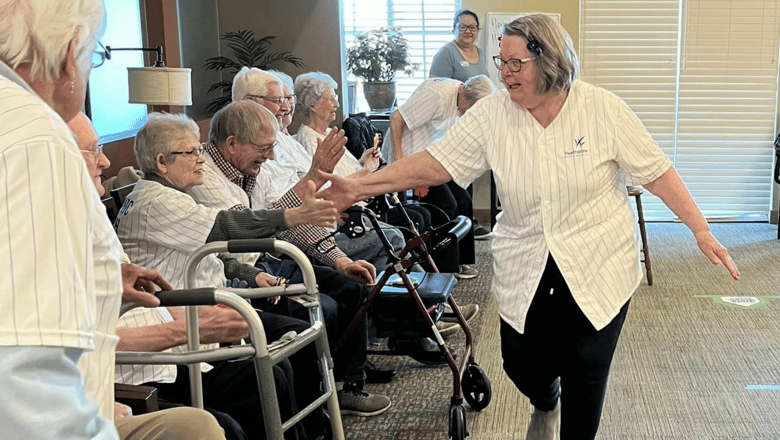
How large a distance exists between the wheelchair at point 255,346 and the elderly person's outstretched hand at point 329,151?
659mm

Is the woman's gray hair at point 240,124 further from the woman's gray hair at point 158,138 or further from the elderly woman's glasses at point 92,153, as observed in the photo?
the elderly woman's glasses at point 92,153

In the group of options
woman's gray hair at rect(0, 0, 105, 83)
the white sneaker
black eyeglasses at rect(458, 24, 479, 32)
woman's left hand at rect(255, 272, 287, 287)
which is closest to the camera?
woman's gray hair at rect(0, 0, 105, 83)

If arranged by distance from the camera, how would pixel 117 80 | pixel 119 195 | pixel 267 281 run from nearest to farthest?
pixel 267 281 → pixel 119 195 → pixel 117 80

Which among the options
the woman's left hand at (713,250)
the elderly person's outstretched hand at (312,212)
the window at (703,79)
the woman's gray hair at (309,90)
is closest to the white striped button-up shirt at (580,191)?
the woman's left hand at (713,250)

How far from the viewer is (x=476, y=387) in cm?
313

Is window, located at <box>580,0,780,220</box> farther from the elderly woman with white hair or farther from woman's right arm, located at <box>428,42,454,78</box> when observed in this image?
the elderly woman with white hair

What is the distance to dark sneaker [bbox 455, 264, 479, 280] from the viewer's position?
199 inches

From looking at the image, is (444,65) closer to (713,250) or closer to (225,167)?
(225,167)

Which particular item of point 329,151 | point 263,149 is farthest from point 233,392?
point 263,149

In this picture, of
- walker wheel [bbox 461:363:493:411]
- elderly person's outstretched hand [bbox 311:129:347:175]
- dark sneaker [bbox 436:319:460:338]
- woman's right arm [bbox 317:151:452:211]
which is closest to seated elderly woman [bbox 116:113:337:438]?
woman's right arm [bbox 317:151:452:211]

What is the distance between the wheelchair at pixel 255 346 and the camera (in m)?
1.70

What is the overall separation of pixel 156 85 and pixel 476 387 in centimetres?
195

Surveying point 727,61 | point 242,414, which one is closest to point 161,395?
point 242,414

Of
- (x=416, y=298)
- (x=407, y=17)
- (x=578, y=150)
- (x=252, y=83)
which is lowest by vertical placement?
(x=416, y=298)
